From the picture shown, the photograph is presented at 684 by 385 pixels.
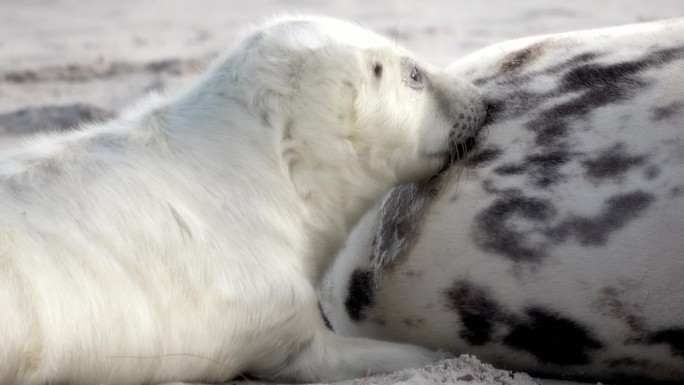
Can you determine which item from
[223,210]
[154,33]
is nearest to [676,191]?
[223,210]

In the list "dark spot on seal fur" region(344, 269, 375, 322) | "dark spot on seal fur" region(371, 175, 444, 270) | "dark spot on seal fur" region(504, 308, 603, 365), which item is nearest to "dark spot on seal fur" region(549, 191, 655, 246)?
"dark spot on seal fur" region(504, 308, 603, 365)

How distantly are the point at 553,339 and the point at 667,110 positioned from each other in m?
0.55

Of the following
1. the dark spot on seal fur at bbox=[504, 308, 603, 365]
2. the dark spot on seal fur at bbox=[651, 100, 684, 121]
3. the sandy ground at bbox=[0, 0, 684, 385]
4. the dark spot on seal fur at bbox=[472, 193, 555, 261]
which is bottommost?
the dark spot on seal fur at bbox=[504, 308, 603, 365]

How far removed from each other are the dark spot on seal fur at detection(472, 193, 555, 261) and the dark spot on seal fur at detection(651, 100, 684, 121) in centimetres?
30

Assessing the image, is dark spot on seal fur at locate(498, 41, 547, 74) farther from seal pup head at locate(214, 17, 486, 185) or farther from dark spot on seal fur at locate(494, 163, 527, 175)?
dark spot on seal fur at locate(494, 163, 527, 175)

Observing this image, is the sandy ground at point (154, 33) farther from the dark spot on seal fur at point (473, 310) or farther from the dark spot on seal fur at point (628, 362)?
the dark spot on seal fur at point (628, 362)

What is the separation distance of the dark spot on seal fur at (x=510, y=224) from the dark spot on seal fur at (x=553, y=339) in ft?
0.43

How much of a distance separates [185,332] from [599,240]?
0.88 metres

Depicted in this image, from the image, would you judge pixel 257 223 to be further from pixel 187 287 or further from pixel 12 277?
pixel 12 277

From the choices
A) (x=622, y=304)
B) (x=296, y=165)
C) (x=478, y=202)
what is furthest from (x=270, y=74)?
(x=622, y=304)

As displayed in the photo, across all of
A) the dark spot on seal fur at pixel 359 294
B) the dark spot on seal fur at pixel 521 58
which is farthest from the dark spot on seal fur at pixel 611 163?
the dark spot on seal fur at pixel 359 294

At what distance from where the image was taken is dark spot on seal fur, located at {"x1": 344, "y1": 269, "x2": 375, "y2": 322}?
3.05 metres

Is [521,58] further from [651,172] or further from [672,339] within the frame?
[672,339]

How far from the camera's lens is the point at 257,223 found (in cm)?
280
